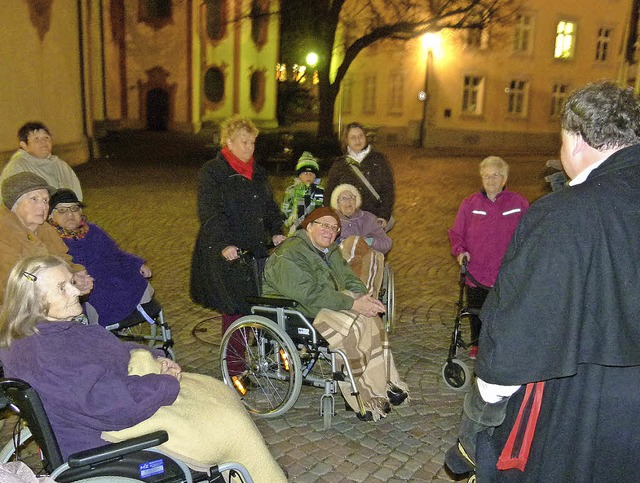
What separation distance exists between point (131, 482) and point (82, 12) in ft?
70.7

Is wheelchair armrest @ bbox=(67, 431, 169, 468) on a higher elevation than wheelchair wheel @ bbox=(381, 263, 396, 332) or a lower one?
higher

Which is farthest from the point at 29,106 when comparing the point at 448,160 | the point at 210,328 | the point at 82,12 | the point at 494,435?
the point at 494,435

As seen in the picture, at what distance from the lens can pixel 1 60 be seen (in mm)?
15266

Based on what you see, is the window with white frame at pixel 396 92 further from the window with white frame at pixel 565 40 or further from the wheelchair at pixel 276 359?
the wheelchair at pixel 276 359

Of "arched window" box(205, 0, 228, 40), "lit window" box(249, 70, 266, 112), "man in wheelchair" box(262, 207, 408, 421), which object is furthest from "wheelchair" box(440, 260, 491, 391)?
"lit window" box(249, 70, 266, 112)

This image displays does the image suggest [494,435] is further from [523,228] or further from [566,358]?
[523,228]

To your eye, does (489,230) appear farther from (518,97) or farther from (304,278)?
(518,97)

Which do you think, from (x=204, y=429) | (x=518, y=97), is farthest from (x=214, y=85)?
(x=204, y=429)

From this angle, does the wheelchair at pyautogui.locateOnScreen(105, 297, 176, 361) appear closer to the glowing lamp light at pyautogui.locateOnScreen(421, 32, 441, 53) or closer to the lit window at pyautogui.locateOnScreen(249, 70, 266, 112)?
the glowing lamp light at pyautogui.locateOnScreen(421, 32, 441, 53)

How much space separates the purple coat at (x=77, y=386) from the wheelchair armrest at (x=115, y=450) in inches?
6.4

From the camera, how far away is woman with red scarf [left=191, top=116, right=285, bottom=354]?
464cm

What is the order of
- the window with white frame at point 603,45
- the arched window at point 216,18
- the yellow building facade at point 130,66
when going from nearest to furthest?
the yellow building facade at point 130,66 < the arched window at point 216,18 < the window with white frame at point 603,45

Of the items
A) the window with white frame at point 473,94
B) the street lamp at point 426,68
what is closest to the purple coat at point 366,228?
the street lamp at point 426,68

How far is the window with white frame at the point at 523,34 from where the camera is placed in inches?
1243
